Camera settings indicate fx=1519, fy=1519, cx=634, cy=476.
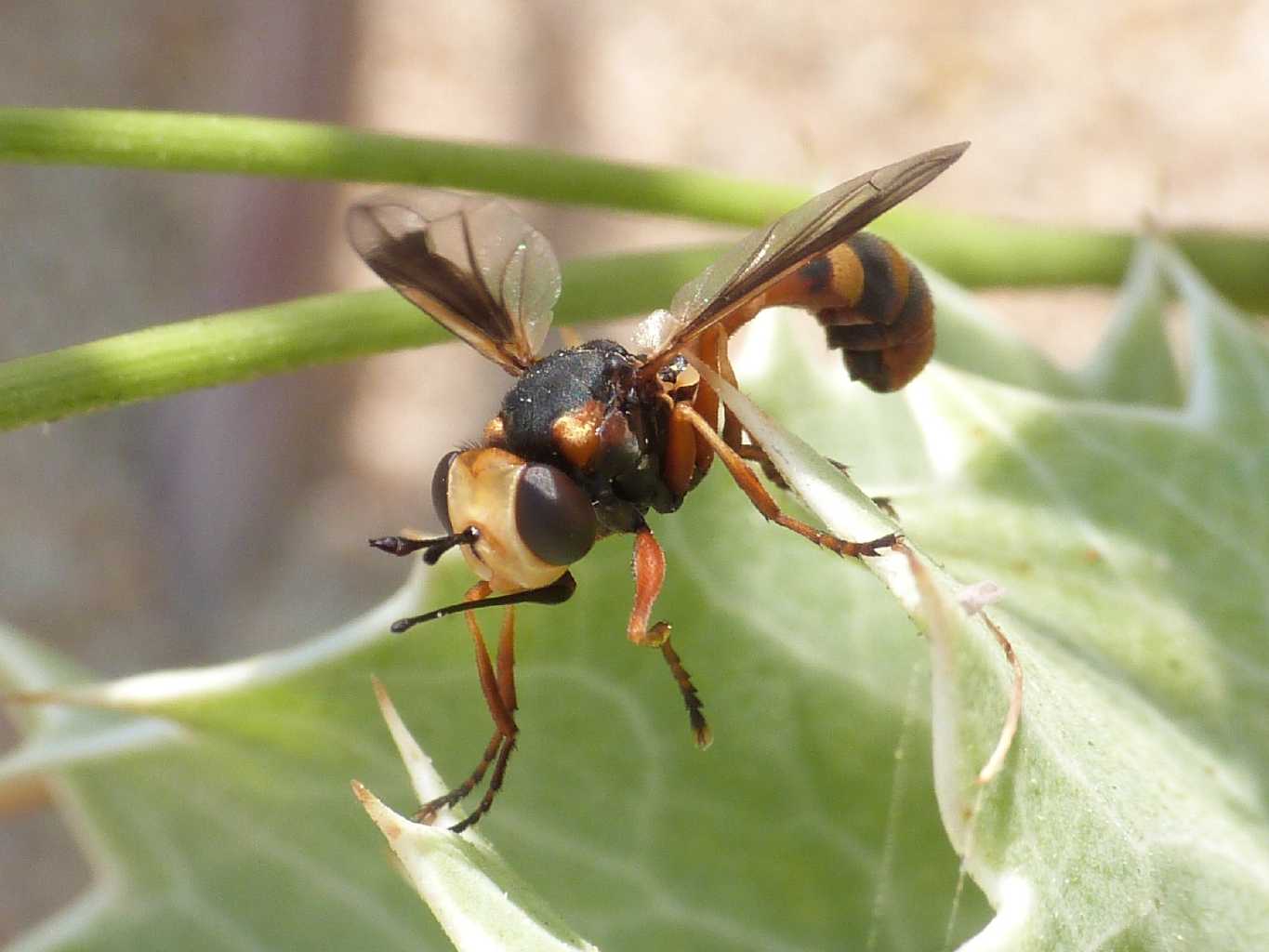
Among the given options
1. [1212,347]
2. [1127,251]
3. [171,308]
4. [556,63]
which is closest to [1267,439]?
[1212,347]

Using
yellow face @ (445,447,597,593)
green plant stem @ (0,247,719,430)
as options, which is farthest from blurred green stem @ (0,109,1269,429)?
yellow face @ (445,447,597,593)

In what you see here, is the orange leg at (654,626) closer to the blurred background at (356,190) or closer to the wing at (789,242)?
the wing at (789,242)

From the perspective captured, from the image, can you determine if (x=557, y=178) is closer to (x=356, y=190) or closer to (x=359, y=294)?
→ (x=359, y=294)

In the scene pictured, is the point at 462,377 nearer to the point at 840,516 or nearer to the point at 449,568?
the point at 449,568

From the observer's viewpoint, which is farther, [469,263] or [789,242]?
[469,263]

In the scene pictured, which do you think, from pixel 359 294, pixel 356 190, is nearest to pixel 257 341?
pixel 359 294
